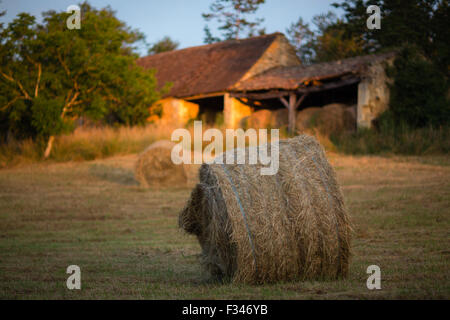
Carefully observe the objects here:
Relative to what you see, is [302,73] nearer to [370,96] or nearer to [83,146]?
[370,96]

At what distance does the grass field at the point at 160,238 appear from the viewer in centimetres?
466

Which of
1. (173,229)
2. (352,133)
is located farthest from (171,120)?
(173,229)

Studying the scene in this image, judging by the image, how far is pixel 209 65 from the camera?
2812 cm

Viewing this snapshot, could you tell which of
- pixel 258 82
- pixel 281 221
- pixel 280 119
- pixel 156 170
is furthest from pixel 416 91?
pixel 281 221

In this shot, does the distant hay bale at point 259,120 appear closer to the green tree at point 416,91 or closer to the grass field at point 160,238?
the green tree at point 416,91

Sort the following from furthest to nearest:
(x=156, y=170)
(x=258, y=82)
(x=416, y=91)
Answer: (x=258, y=82) → (x=416, y=91) → (x=156, y=170)

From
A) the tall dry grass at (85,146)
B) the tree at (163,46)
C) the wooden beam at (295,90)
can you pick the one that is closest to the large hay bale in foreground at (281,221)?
the tall dry grass at (85,146)

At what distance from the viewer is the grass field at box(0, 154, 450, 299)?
4656 millimetres

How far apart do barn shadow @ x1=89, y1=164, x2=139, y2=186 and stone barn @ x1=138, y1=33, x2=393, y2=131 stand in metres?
7.23

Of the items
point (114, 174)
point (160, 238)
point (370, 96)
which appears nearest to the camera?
point (160, 238)

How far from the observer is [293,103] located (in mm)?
21891

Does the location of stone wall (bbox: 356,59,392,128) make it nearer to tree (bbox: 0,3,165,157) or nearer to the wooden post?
the wooden post

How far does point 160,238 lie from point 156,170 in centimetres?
661

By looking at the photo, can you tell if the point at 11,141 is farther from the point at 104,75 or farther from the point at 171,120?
the point at 171,120
